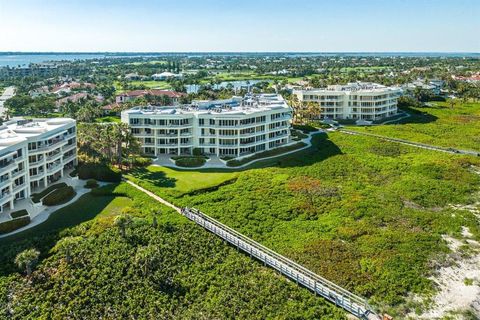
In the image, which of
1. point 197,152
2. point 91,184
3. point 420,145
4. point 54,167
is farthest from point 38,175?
point 420,145

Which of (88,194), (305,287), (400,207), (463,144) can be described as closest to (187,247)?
(305,287)

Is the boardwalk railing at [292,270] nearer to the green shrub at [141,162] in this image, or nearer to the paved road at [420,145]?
the green shrub at [141,162]

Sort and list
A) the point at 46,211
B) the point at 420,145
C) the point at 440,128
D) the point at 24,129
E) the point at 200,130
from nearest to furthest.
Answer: the point at 46,211 → the point at 24,129 → the point at 200,130 → the point at 420,145 → the point at 440,128

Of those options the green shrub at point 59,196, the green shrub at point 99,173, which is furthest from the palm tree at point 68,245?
the green shrub at point 99,173

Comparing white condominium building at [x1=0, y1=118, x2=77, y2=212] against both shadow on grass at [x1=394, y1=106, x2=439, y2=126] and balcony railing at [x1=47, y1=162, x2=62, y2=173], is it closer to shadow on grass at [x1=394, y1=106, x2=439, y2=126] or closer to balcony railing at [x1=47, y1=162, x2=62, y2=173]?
balcony railing at [x1=47, y1=162, x2=62, y2=173]

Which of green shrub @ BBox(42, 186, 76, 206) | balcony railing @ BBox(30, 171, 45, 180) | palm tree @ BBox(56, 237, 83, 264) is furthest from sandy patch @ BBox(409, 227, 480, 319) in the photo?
balcony railing @ BBox(30, 171, 45, 180)

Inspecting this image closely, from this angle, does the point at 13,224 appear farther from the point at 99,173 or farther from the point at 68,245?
the point at 99,173
